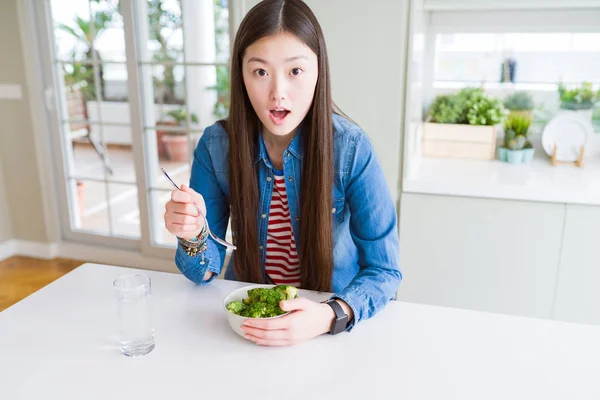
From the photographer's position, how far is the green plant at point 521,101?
8.02 feet

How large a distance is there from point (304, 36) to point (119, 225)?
2.92 metres

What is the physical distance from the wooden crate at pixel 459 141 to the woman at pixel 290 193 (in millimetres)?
1221

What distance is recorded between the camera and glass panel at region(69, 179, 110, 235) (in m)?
3.35

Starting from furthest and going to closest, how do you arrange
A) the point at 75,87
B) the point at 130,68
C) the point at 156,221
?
the point at 75,87
the point at 156,221
the point at 130,68

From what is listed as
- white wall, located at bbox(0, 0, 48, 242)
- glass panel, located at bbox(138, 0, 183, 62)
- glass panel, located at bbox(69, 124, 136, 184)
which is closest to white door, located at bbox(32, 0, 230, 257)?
glass panel, located at bbox(138, 0, 183, 62)

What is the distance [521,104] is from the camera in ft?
8.04

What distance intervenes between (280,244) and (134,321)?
1.60ft

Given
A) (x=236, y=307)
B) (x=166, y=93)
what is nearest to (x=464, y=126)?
(x=236, y=307)

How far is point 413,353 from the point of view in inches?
36.3

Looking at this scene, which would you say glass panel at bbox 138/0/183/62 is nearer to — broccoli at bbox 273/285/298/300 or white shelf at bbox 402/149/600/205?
white shelf at bbox 402/149/600/205

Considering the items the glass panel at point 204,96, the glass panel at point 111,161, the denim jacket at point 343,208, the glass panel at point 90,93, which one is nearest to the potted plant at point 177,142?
the glass panel at point 204,96

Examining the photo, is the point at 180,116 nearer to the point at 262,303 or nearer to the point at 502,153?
the point at 502,153

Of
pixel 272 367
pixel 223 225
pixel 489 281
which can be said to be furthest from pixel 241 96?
pixel 489 281

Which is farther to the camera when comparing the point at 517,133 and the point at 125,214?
the point at 125,214
